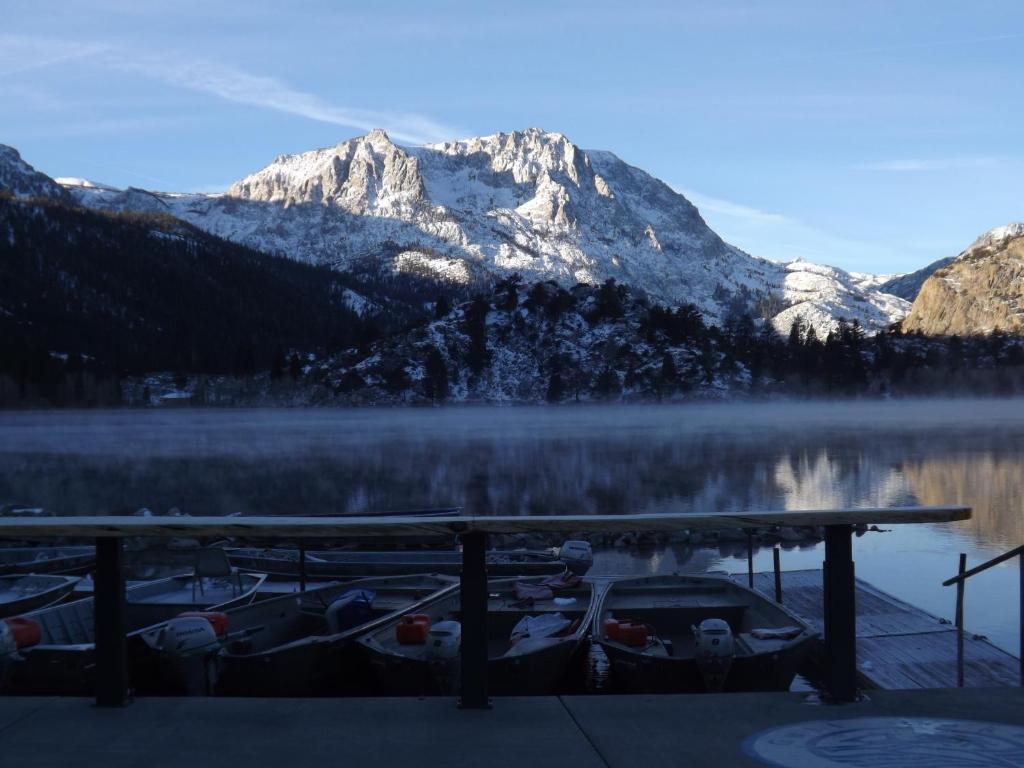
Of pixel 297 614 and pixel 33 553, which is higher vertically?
pixel 297 614

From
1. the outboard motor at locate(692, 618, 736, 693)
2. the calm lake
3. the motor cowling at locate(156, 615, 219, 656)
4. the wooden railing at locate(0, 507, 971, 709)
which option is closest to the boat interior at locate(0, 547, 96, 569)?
the calm lake

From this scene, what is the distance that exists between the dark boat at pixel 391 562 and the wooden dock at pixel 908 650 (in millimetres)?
6954

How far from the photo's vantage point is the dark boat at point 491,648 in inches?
425

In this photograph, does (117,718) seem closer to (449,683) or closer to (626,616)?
(449,683)

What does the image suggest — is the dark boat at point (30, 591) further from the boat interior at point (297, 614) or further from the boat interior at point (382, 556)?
the boat interior at point (382, 556)

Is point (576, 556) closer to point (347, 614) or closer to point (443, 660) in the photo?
point (347, 614)

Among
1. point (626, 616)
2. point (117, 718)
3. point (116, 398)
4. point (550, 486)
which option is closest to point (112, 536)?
point (117, 718)

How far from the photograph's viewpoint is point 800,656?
40.0ft

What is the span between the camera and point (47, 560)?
83.1ft

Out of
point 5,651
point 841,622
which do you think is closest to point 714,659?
point 841,622

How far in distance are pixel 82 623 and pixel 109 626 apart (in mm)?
8811

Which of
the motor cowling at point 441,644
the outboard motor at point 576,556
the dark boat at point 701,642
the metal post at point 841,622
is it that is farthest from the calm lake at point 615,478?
the metal post at point 841,622

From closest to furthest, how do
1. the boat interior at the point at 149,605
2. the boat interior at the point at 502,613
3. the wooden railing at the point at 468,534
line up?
the wooden railing at the point at 468,534
the boat interior at the point at 502,613
the boat interior at the point at 149,605

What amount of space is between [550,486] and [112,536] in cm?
4799
